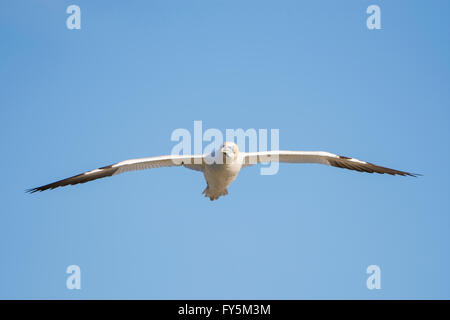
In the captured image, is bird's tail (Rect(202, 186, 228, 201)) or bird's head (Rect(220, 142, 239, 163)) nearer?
bird's head (Rect(220, 142, 239, 163))

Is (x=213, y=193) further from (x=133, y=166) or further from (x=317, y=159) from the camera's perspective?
(x=317, y=159)

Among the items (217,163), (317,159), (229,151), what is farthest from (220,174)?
(317,159)

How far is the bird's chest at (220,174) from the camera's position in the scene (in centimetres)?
1720

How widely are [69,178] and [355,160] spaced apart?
27.4 feet

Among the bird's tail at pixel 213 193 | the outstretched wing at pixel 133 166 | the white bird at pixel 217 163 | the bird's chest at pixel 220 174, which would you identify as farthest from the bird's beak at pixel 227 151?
the bird's tail at pixel 213 193

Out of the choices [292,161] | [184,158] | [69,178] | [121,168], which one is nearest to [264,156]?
[292,161]

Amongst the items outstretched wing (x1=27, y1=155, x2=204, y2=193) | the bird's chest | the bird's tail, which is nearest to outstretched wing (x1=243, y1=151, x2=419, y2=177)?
the bird's chest

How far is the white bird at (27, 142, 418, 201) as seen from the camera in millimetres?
17172

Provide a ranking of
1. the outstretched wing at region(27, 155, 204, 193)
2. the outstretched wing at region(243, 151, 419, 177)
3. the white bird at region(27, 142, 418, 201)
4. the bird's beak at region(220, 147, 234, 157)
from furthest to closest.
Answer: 1. the outstretched wing at region(243, 151, 419, 177)
2. the outstretched wing at region(27, 155, 204, 193)
3. the white bird at region(27, 142, 418, 201)
4. the bird's beak at region(220, 147, 234, 157)

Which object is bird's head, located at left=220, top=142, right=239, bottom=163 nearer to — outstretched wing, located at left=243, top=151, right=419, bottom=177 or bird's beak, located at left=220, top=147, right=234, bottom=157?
bird's beak, located at left=220, top=147, right=234, bottom=157

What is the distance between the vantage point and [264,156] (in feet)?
59.3

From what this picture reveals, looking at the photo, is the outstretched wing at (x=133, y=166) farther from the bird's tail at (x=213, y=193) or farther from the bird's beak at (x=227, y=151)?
the bird's beak at (x=227, y=151)

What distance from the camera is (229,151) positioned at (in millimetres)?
16891
